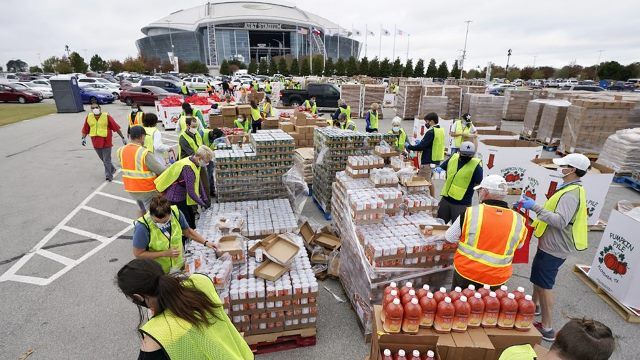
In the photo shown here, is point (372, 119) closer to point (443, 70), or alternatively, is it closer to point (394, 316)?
point (394, 316)

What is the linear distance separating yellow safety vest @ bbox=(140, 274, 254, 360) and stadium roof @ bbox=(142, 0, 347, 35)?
88610mm

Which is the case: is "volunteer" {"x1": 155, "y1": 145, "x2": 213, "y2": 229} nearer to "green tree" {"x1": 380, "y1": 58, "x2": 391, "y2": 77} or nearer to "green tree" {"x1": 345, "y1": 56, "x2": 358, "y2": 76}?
"green tree" {"x1": 380, "y1": 58, "x2": 391, "y2": 77}

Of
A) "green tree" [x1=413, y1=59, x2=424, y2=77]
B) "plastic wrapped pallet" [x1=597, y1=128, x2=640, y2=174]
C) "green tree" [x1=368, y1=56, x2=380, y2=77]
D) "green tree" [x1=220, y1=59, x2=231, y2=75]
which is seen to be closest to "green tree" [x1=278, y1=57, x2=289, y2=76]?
"green tree" [x1=220, y1=59, x2=231, y2=75]

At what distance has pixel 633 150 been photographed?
9523 mm

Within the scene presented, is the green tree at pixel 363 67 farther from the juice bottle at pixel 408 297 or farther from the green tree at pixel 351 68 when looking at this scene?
the juice bottle at pixel 408 297

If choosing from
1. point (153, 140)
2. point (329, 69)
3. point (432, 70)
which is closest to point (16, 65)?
point (329, 69)

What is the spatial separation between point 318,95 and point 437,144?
16.9 m

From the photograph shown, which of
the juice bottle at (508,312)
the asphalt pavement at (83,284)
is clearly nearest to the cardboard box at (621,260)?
the asphalt pavement at (83,284)

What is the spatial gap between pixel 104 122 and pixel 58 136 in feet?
28.1

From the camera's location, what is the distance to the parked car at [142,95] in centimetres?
2405

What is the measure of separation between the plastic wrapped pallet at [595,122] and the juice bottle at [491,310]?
1137cm

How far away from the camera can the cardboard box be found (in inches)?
178

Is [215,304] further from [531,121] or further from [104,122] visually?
[531,121]

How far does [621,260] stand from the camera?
15.4 ft
